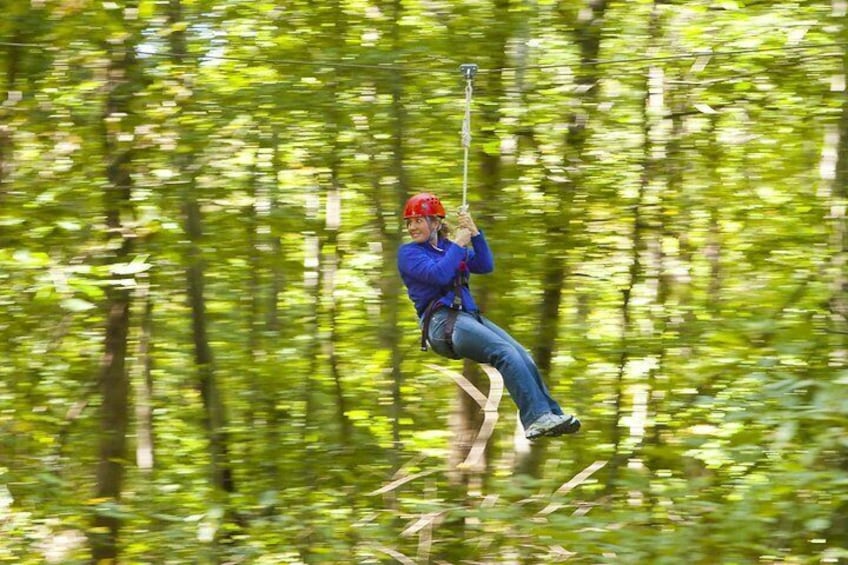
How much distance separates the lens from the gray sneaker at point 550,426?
17.4 feet

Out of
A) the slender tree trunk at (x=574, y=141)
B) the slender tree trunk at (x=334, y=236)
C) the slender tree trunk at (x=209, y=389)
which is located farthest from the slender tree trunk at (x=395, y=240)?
the slender tree trunk at (x=209, y=389)

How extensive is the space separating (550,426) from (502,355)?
0.38 m

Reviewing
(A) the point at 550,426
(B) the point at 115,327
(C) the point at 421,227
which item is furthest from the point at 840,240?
(B) the point at 115,327

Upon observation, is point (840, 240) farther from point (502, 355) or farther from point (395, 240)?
point (502, 355)

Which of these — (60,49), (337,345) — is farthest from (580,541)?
(60,49)

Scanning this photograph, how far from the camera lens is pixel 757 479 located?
20.7 feet

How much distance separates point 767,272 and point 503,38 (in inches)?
89.9

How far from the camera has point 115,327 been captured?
840 centimetres

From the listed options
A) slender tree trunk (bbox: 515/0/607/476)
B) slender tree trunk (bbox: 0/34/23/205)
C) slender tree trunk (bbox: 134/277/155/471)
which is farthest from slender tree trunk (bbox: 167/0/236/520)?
slender tree trunk (bbox: 515/0/607/476)

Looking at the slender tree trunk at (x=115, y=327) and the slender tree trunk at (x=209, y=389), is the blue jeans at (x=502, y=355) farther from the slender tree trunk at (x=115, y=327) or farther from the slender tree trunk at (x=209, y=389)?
the slender tree trunk at (x=209, y=389)

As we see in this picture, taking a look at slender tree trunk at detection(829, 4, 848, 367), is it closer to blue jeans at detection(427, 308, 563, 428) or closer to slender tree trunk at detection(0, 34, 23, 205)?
blue jeans at detection(427, 308, 563, 428)

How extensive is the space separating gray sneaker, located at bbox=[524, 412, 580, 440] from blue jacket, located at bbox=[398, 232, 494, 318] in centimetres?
62

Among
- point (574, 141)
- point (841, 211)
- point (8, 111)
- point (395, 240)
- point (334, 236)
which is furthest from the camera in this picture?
point (334, 236)

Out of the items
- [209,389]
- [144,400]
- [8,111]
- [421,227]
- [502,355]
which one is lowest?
[144,400]
